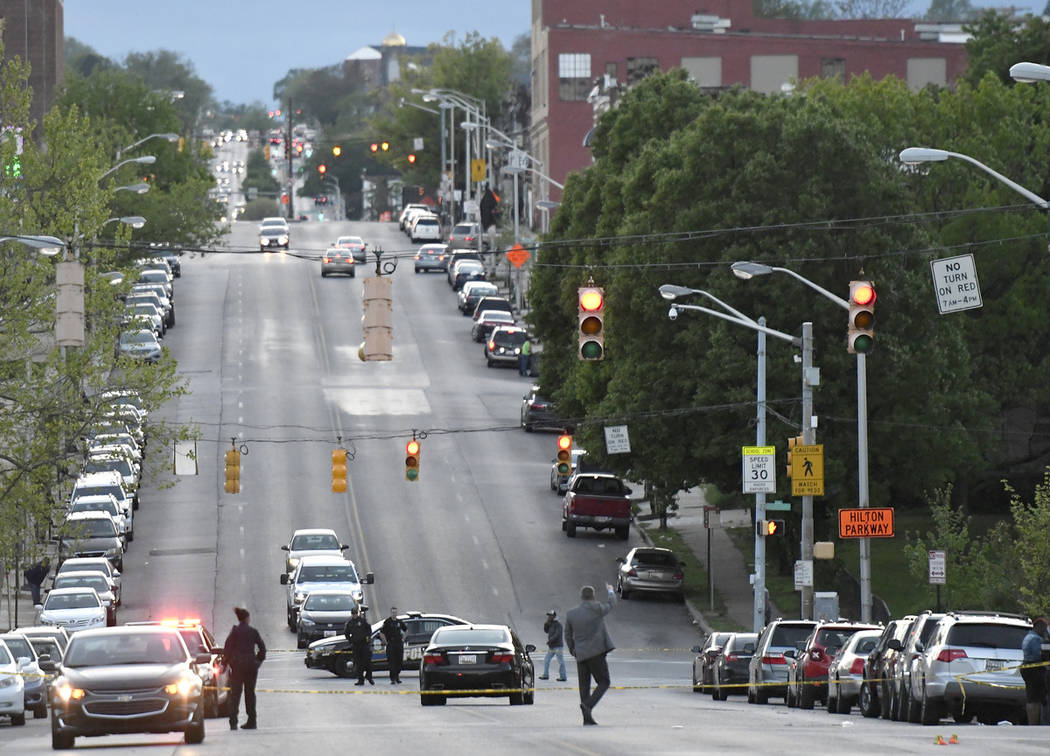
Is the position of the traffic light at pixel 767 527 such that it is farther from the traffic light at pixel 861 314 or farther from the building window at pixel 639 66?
the building window at pixel 639 66

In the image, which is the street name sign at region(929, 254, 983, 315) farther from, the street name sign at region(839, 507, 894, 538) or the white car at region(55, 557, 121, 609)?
the white car at region(55, 557, 121, 609)

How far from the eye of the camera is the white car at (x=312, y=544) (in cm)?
5381

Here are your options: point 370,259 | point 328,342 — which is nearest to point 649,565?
point 328,342

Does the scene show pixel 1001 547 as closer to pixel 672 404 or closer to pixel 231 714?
pixel 672 404

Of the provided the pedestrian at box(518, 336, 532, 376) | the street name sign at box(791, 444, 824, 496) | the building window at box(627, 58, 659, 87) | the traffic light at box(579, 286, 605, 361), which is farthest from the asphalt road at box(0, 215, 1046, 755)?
the building window at box(627, 58, 659, 87)

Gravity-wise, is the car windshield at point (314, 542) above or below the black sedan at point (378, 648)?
above

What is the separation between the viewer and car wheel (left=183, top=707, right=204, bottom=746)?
2217cm

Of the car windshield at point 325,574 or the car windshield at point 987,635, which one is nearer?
the car windshield at point 987,635

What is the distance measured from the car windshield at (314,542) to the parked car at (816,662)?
24.4 m

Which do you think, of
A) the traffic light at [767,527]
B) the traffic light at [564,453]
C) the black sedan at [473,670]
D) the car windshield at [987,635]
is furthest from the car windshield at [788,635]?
the traffic light at [564,453]

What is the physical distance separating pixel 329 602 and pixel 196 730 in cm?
2392

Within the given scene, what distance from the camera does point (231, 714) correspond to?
2486cm

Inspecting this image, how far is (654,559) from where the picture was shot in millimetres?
54375

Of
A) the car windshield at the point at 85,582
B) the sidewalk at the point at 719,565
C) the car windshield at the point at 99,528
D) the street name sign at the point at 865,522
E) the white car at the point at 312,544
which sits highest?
the street name sign at the point at 865,522
